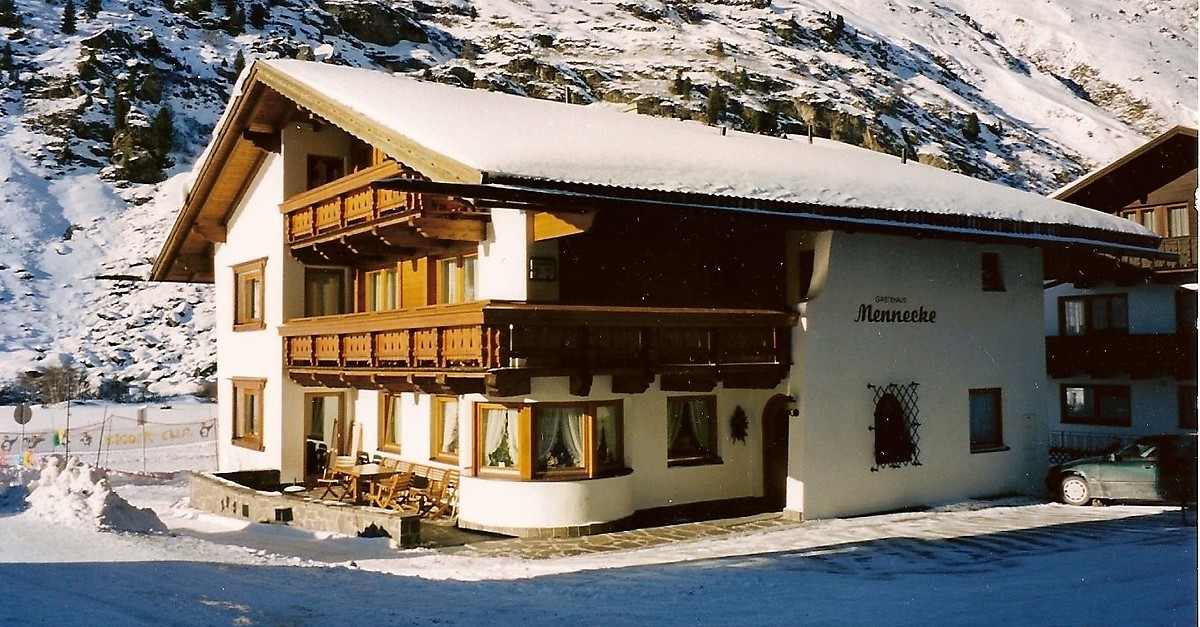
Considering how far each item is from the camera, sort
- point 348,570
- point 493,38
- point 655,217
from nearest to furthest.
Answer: point 348,570 < point 655,217 < point 493,38

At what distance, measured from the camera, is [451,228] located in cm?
1830

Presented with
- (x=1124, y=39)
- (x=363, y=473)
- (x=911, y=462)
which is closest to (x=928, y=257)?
(x=911, y=462)

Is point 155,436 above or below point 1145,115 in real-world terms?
below

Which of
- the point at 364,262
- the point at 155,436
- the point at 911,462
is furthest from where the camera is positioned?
the point at 155,436

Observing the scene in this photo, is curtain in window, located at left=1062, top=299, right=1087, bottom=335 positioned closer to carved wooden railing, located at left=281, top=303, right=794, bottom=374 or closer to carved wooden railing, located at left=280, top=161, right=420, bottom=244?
carved wooden railing, located at left=281, top=303, right=794, bottom=374

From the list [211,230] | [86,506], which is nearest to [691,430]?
[86,506]

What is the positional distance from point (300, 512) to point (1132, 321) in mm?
22948

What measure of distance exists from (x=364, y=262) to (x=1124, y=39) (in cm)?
19859

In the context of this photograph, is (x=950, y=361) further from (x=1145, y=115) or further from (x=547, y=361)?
(x=1145, y=115)

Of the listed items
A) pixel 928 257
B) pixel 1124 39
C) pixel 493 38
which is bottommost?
pixel 928 257

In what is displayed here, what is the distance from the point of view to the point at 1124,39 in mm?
188625

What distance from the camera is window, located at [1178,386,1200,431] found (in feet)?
92.4

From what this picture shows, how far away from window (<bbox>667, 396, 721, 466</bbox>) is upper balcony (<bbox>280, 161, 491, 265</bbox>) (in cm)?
476

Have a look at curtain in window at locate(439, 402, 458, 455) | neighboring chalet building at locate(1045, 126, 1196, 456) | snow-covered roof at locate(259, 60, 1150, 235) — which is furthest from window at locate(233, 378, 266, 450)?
neighboring chalet building at locate(1045, 126, 1196, 456)
